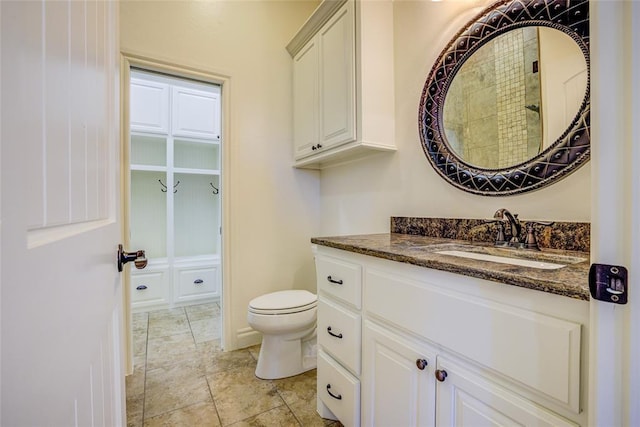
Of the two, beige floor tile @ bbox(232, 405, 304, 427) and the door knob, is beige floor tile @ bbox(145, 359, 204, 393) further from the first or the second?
the door knob

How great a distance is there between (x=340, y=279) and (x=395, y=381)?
42cm

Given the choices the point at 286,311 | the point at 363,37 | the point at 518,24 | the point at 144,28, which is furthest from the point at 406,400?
the point at 144,28

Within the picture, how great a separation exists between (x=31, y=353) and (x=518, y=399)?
0.88 m

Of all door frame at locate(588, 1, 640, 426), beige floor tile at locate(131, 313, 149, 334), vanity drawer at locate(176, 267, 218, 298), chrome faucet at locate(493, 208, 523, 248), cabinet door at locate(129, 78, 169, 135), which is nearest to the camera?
door frame at locate(588, 1, 640, 426)

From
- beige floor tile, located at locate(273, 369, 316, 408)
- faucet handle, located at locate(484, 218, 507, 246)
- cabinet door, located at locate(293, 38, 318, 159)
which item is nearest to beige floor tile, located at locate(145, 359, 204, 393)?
beige floor tile, located at locate(273, 369, 316, 408)

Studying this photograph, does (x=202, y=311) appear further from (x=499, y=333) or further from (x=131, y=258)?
(x=499, y=333)

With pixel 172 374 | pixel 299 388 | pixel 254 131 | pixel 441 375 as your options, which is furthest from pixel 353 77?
pixel 172 374

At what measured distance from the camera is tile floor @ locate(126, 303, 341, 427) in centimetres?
143

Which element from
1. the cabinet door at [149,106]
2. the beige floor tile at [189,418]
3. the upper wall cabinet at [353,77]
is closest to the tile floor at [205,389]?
the beige floor tile at [189,418]

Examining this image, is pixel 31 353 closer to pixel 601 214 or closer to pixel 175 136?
pixel 601 214

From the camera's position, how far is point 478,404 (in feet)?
2.42

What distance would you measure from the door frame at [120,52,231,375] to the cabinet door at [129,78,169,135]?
101 cm

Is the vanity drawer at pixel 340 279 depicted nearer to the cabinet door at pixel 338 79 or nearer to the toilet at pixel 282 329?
the toilet at pixel 282 329

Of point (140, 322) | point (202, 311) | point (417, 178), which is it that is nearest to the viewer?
point (417, 178)
